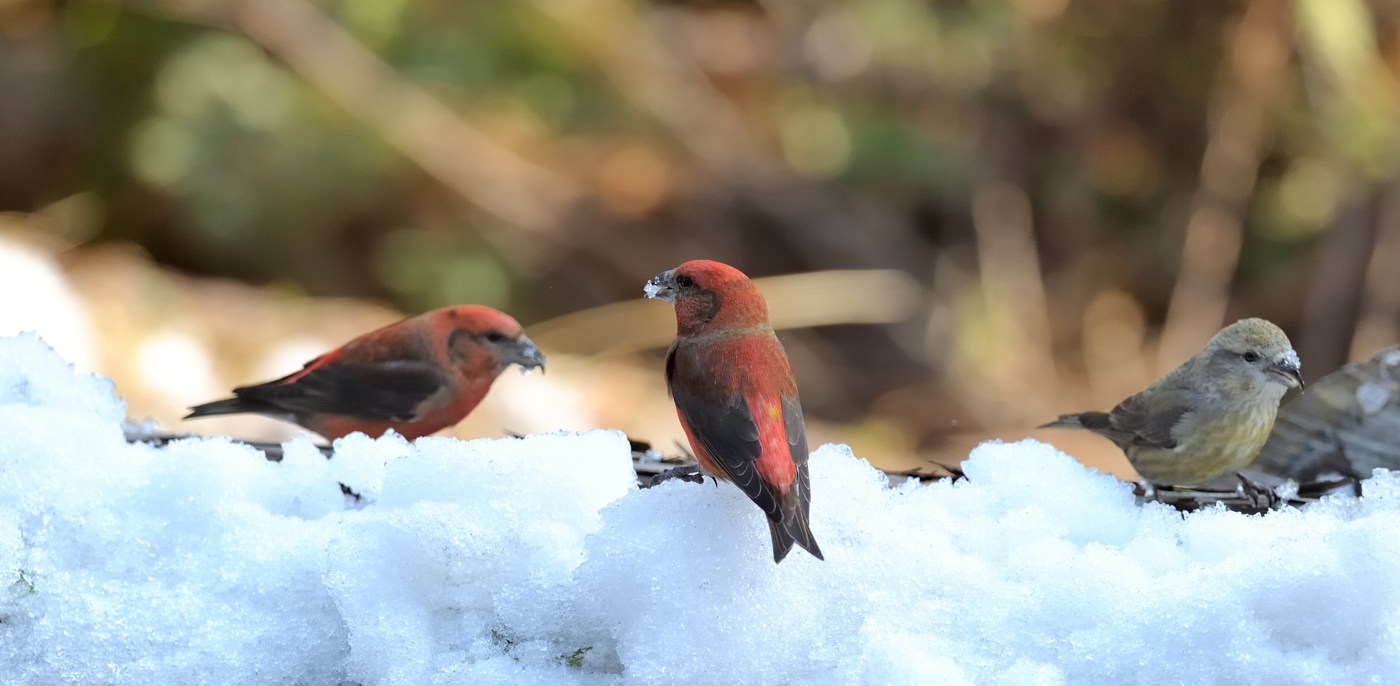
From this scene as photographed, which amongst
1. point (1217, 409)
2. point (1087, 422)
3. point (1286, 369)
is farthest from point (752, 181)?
point (1286, 369)

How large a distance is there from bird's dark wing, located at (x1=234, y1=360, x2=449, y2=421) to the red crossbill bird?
5.03 feet

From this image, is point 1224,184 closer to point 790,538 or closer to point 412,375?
point 412,375

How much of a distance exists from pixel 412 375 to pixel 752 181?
401 centimetres

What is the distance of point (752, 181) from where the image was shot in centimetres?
645

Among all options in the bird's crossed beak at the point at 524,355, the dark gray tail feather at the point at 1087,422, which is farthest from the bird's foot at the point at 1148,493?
the bird's crossed beak at the point at 524,355

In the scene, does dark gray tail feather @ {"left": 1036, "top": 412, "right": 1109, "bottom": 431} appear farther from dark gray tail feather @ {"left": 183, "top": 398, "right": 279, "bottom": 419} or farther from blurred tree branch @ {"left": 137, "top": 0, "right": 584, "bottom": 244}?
blurred tree branch @ {"left": 137, "top": 0, "right": 584, "bottom": 244}

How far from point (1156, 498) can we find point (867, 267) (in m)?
4.81

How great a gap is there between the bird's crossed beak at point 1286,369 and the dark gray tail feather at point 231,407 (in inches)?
87.3

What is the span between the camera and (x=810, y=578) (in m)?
1.30

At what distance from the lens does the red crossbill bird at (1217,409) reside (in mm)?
2020

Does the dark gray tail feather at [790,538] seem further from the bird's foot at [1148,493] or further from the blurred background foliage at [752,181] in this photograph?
the blurred background foliage at [752,181]

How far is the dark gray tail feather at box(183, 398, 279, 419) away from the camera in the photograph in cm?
284

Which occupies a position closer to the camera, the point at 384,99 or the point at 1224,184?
the point at 384,99

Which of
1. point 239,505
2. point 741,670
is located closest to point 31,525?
point 239,505
